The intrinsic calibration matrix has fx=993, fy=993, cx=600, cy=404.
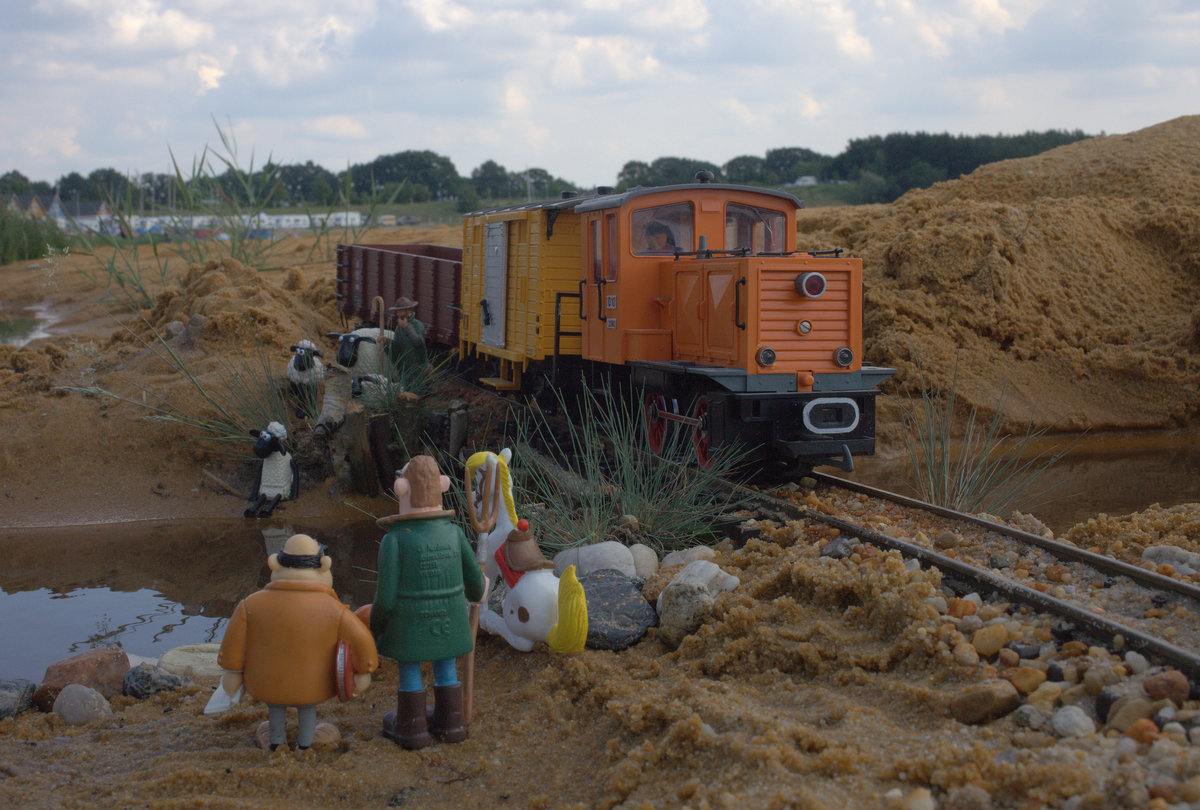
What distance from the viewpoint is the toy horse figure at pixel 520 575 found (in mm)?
5285

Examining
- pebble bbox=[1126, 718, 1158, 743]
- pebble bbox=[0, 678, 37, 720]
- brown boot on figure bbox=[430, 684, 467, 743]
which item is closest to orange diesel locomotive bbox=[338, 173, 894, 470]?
brown boot on figure bbox=[430, 684, 467, 743]

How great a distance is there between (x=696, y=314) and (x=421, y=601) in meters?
5.18

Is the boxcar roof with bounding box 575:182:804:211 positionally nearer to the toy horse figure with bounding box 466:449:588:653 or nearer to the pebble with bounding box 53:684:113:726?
the toy horse figure with bounding box 466:449:588:653

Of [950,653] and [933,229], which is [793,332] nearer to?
[950,653]

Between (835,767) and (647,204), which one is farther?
(647,204)

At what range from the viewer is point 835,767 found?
145 inches

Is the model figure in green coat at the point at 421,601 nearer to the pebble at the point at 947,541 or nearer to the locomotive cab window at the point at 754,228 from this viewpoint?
the pebble at the point at 947,541

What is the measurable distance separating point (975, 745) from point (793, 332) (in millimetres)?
5139

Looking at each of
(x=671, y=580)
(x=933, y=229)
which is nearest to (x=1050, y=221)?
(x=933, y=229)

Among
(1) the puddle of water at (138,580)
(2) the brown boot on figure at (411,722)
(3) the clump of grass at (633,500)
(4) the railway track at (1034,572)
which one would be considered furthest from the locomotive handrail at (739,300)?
(2) the brown boot on figure at (411,722)

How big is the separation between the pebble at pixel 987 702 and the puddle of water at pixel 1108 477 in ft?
19.5

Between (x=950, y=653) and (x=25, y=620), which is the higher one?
(x=950, y=653)

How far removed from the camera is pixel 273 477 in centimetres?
1072

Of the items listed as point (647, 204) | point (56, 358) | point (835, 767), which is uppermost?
point (647, 204)
